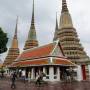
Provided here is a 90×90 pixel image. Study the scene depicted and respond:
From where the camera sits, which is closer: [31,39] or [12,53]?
[31,39]

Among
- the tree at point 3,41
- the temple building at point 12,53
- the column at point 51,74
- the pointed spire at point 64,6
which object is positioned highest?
the pointed spire at point 64,6

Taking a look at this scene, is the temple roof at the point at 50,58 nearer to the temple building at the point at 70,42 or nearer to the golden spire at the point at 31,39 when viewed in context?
the temple building at the point at 70,42

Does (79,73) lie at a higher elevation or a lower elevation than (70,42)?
lower

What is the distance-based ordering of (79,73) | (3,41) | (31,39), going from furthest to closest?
(31,39), (79,73), (3,41)

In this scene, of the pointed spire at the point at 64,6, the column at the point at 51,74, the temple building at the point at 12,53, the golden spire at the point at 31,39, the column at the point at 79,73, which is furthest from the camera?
the temple building at the point at 12,53

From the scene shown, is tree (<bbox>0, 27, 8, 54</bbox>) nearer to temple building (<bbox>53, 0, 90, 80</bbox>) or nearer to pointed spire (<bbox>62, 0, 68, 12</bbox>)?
temple building (<bbox>53, 0, 90, 80</bbox>)

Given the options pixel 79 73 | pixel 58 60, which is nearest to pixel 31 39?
pixel 79 73

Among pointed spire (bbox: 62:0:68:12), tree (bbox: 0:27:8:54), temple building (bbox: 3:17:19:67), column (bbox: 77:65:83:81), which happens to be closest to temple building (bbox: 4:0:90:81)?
column (bbox: 77:65:83:81)

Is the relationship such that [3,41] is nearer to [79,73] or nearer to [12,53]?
[79,73]

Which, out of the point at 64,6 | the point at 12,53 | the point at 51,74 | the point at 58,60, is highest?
the point at 64,6

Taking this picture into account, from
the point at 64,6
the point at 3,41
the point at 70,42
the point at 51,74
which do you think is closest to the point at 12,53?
the point at 64,6

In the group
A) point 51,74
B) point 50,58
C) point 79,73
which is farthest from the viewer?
point 79,73

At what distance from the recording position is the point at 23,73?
43.7 meters

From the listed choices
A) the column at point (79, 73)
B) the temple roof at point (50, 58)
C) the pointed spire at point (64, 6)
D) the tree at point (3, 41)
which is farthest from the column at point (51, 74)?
the pointed spire at point (64, 6)
